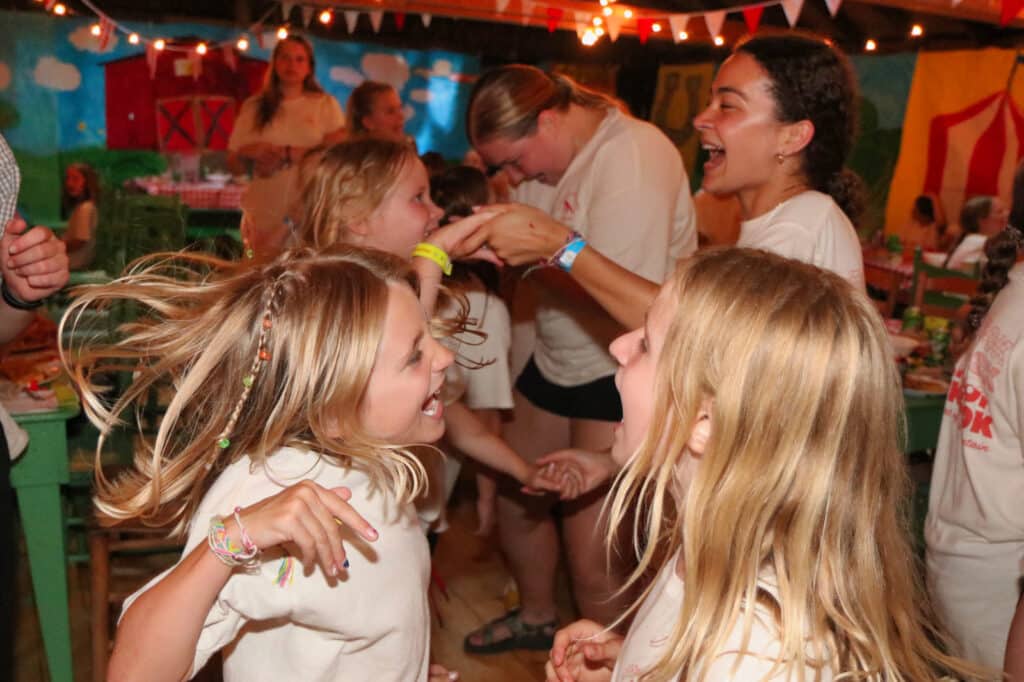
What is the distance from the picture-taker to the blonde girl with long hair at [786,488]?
103cm

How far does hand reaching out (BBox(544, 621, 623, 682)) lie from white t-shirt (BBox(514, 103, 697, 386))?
1.07 m

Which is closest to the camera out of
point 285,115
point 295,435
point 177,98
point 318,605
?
point 318,605

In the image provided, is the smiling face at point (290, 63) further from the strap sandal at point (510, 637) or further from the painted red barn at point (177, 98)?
the strap sandal at point (510, 637)

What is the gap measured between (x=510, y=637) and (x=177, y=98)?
5.86 metres

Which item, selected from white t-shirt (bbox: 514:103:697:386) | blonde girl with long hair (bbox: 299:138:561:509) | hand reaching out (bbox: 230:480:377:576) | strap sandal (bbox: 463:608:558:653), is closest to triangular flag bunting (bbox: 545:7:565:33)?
white t-shirt (bbox: 514:103:697:386)

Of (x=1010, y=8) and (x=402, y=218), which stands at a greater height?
(x=1010, y=8)

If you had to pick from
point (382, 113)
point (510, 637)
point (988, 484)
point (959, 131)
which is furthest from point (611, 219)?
point (959, 131)

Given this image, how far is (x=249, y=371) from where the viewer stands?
4.25 ft

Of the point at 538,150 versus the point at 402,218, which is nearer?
the point at 402,218

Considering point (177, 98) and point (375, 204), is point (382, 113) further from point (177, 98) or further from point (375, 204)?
point (177, 98)

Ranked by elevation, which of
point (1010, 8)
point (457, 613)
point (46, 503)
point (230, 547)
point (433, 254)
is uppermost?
point (1010, 8)

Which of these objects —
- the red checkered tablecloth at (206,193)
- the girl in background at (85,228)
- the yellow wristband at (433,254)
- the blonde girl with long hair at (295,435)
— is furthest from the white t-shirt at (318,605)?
the red checkered tablecloth at (206,193)

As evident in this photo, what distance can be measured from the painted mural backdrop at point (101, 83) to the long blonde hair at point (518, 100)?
14.4 feet

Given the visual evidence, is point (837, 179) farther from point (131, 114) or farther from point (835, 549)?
point (131, 114)
